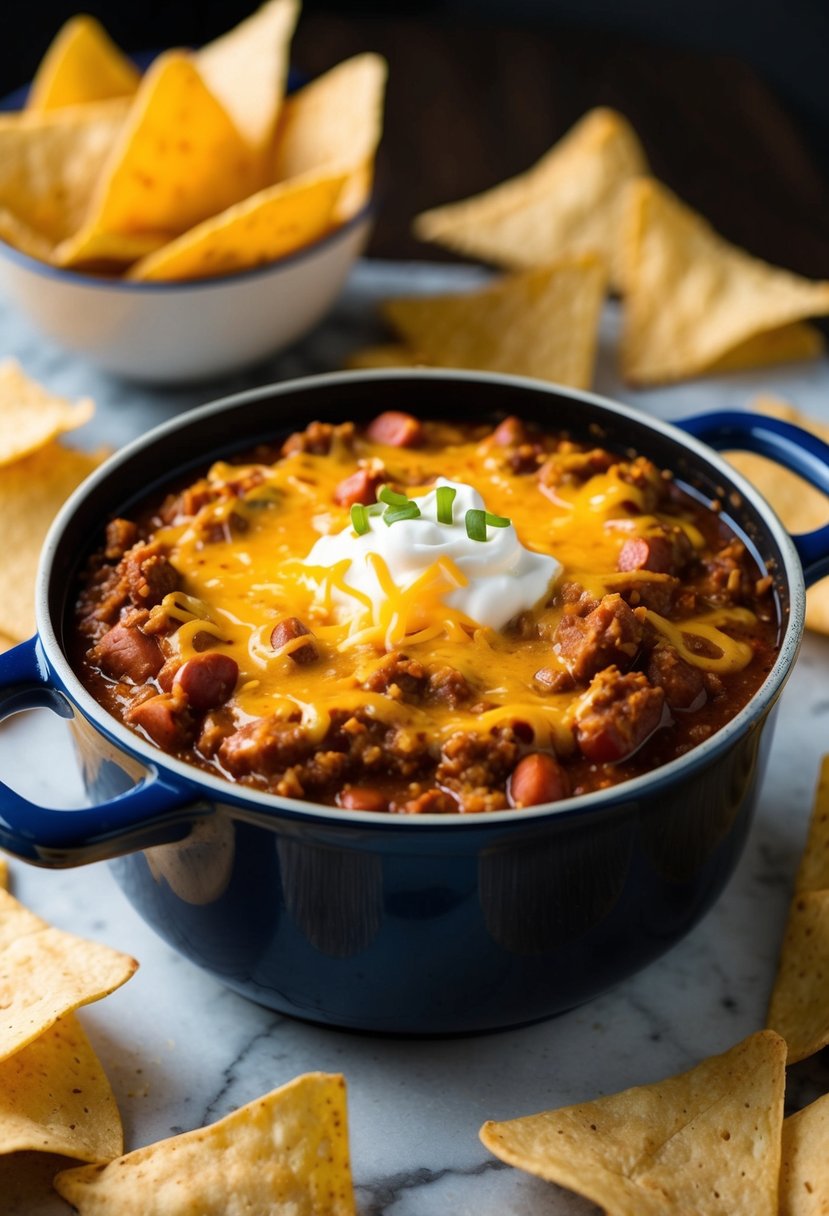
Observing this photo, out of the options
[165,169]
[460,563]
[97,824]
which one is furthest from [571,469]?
[165,169]

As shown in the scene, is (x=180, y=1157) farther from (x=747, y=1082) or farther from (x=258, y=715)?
(x=747, y=1082)

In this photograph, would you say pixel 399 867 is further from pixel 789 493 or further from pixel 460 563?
pixel 789 493

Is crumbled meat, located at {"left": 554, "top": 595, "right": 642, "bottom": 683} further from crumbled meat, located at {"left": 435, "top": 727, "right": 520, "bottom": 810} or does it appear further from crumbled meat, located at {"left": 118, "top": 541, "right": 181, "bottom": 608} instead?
crumbled meat, located at {"left": 118, "top": 541, "right": 181, "bottom": 608}

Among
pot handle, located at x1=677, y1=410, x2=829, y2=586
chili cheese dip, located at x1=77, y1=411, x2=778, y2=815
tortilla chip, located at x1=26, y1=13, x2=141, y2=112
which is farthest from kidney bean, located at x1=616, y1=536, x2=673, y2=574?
tortilla chip, located at x1=26, y1=13, x2=141, y2=112

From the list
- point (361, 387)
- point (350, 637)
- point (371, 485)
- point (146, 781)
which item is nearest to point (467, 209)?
point (361, 387)

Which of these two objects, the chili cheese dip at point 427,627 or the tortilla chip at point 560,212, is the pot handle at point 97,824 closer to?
the chili cheese dip at point 427,627
